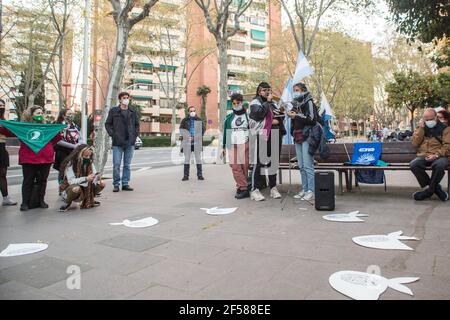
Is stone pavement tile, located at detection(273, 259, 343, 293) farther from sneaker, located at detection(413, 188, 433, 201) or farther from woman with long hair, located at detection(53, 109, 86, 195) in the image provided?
woman with long hair, located at detection(53, 109, 86, 195)

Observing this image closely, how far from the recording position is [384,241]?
3887 mm

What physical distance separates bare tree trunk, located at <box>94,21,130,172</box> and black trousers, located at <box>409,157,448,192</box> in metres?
7.19

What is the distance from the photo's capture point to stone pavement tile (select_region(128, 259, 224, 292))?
2846 mm

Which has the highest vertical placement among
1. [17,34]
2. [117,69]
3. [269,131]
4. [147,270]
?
[17,34]

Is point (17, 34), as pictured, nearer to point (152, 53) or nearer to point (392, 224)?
point (152, 53)

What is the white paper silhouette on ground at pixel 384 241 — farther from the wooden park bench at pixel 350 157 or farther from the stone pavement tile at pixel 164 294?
the wooden park bench at pixel 350 157

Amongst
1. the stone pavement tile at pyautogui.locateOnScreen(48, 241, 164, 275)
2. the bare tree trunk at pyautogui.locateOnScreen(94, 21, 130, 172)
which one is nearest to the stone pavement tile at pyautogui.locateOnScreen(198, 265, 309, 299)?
the stone pavement tile at pyautogui.locateOnScreen(48, 241, 164, 275)

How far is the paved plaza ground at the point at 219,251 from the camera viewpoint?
109 inches

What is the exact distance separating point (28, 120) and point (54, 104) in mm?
83768

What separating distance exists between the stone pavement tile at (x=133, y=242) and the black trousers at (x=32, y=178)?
281cm

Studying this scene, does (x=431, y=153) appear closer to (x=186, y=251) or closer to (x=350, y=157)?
(x=350, y=157)

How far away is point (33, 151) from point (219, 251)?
13.6 feet

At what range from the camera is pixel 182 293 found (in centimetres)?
269
